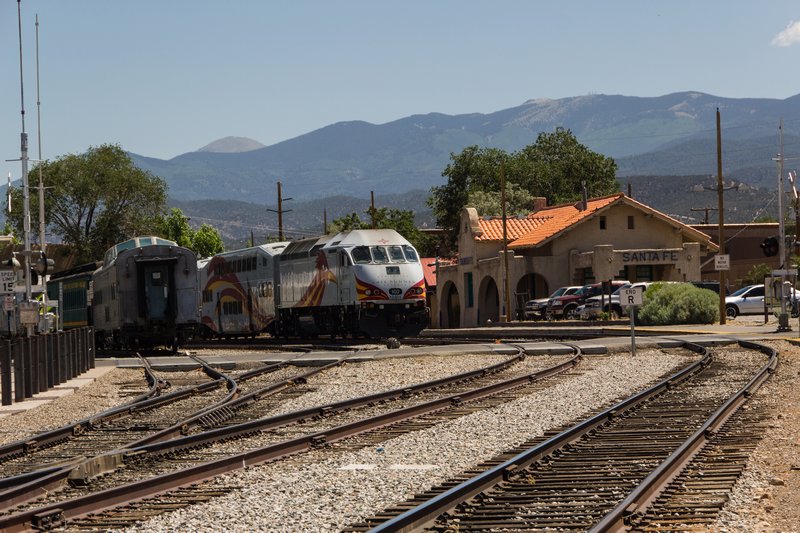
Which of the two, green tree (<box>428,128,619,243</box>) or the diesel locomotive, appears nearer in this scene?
the diesel locomotive

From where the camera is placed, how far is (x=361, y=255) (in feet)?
135

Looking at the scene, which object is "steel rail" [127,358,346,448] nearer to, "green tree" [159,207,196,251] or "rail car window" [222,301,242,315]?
"rail car window" [222,301,242,315]

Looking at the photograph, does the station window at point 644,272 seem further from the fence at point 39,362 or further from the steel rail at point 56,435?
the steel rail at point 56,435

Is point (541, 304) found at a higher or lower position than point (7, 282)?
lower

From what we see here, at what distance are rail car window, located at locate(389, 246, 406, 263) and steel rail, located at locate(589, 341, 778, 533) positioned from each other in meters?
24.1

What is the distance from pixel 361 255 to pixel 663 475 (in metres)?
30.8

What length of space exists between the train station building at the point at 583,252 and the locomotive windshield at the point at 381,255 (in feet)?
74.0

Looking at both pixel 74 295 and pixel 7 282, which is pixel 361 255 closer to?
pixel 7 282

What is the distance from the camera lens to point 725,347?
106 feet

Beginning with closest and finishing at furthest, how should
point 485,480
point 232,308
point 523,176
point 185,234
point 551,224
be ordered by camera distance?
point 485,480
point 232,308
point 551,224
point 185,234
point 523,176

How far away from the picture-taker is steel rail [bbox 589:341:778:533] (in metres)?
8.62

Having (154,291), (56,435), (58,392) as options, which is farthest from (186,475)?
(154,291)

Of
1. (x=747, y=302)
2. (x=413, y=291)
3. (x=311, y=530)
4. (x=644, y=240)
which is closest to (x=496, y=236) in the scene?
(x=644, y=240)

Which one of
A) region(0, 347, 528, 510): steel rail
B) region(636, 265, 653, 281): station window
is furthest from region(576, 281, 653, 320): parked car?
region(0, 347, 528, 510): steel rail
